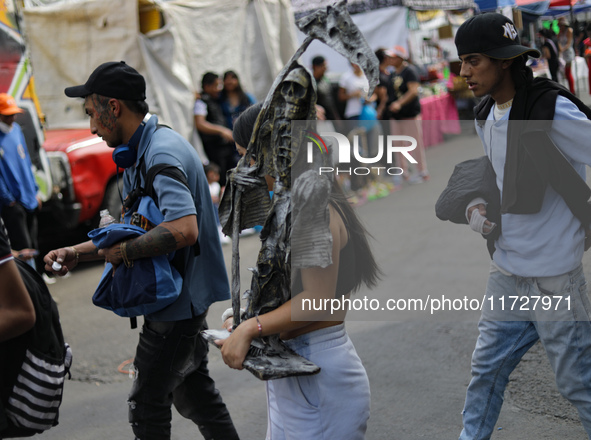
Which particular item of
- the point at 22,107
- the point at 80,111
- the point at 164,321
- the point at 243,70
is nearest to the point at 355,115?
the point at 243,70

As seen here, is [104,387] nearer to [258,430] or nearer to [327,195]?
[258,430]

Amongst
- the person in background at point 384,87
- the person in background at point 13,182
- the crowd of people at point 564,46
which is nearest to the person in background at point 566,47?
the crowd of people at point 564,46

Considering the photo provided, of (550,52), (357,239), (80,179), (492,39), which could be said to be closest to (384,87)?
(80,179)

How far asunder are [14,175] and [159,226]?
4120 mm

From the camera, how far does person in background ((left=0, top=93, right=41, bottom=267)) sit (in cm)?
628

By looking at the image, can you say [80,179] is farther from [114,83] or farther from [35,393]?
[35,393]

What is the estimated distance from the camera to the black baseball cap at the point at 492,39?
2.65 metres

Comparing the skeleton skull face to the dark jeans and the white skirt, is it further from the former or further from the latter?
the dark jeans

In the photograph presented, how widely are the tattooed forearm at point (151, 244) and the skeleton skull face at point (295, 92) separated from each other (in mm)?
881

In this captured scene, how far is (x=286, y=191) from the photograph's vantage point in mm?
2133

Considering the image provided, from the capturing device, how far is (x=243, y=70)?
12117 millimetres

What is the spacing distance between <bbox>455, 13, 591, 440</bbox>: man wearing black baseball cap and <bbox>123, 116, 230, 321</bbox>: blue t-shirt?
1.09 meters

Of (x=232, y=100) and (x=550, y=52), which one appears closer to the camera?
(x=550, y=52)

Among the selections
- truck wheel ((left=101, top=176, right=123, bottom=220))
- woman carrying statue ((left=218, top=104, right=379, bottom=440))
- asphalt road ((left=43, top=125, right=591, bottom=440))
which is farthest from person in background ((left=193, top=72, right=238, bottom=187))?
woman carrying statue ((left=218, top=104, right=379, bottom=440))
